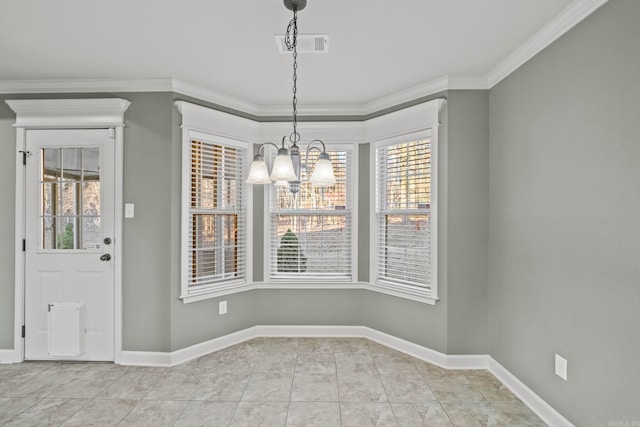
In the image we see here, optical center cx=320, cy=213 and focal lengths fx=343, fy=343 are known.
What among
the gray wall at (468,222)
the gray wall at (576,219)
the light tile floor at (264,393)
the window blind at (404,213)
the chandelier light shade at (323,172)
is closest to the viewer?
the gray wall at (576,219)

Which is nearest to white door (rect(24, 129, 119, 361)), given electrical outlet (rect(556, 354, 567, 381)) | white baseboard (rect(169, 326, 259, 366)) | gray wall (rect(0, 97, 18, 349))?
gray wall (rect(0, 97, 18, 349))

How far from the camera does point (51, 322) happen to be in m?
3.10

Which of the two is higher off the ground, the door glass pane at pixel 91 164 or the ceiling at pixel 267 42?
the ceiling at pixel 267 42

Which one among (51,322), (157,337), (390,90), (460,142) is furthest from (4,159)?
(460,142)

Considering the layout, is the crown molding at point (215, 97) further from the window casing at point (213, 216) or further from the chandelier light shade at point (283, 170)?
the chandelier light shade at point (283, 170)

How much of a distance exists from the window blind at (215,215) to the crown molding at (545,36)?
2572 millimetres

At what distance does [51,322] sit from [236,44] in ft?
9.61

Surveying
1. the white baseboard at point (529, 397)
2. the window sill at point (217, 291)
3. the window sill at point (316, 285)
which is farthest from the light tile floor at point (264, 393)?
the window sill at point (316, 285)

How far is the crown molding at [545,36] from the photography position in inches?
77.1

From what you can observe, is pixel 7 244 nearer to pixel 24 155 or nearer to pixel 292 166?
pixel 24 155

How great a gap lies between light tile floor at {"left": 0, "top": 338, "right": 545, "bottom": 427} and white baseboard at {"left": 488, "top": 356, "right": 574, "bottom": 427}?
6 centimetres

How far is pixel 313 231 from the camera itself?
12.8ft

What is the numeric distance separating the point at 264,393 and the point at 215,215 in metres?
1.76

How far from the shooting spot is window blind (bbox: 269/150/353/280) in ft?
12.7
